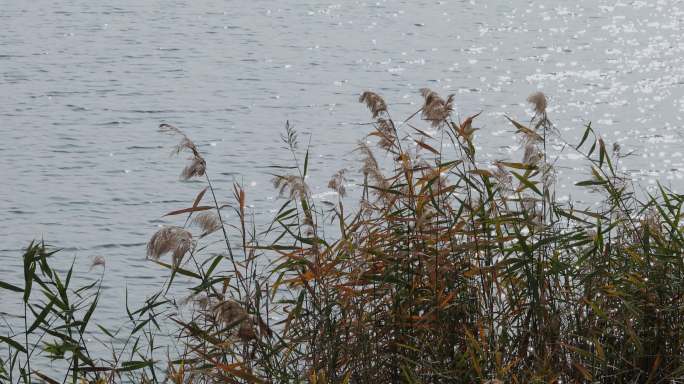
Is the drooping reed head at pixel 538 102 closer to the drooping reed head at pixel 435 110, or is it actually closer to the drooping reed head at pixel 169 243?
the drooping reed head at pixel 435 110

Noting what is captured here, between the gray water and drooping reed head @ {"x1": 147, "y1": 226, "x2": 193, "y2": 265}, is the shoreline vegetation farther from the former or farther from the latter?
the gray water

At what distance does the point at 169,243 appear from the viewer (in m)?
3.62

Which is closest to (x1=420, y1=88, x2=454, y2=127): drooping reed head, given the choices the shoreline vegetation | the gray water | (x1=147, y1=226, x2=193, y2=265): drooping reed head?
the shoreline vegetation

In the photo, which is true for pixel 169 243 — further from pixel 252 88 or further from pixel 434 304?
pixel 252 88

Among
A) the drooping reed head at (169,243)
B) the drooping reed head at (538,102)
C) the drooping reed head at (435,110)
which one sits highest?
the drooping reed head at (538,102)

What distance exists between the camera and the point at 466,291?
4.27 m

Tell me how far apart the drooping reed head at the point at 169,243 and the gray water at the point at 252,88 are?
3163 mm

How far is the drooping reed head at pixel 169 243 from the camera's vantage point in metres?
3.61

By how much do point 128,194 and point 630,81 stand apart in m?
7.47

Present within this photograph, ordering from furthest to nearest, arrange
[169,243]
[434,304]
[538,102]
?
1. [538,102]
2. [434,304]
3. [169,243]

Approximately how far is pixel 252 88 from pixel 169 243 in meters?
10.4

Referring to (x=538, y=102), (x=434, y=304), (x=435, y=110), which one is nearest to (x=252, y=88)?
(x=435, y=110)

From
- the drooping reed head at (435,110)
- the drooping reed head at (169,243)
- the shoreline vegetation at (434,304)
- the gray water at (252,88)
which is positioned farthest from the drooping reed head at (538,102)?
the gray water at (252,88)

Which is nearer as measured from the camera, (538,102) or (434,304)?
(434,304)
